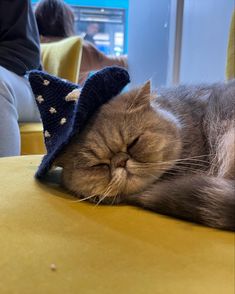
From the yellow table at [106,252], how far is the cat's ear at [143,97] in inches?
11.1

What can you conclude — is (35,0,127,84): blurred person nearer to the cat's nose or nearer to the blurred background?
the blurred background

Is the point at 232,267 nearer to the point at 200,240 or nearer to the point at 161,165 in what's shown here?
the point at 200,240

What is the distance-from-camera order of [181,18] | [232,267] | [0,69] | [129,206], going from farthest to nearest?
[181,18]
[0,69]
[129,206]
[232,267]

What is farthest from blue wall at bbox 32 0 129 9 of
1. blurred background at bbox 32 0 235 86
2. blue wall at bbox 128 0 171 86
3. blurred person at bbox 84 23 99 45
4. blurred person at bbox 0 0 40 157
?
blurred person at bbox 0 0 40 157

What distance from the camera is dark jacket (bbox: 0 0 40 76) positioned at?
1937 millimetres

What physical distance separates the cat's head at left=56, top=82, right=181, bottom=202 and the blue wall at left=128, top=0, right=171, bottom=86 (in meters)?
1.89

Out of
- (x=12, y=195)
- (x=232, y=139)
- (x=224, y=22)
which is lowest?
(x=12, y=195)

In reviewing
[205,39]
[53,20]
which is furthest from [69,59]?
[205,39]

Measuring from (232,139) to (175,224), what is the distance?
0.25 metres

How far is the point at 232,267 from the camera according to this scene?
512 millimetres

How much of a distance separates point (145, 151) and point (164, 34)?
7.52 ft

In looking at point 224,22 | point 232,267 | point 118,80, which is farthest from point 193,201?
point 224,22

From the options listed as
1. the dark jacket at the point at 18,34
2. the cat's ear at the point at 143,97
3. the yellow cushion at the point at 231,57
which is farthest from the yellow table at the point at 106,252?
the dark jacket at the point at 18,34

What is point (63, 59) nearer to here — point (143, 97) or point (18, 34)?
point (18, 34)
